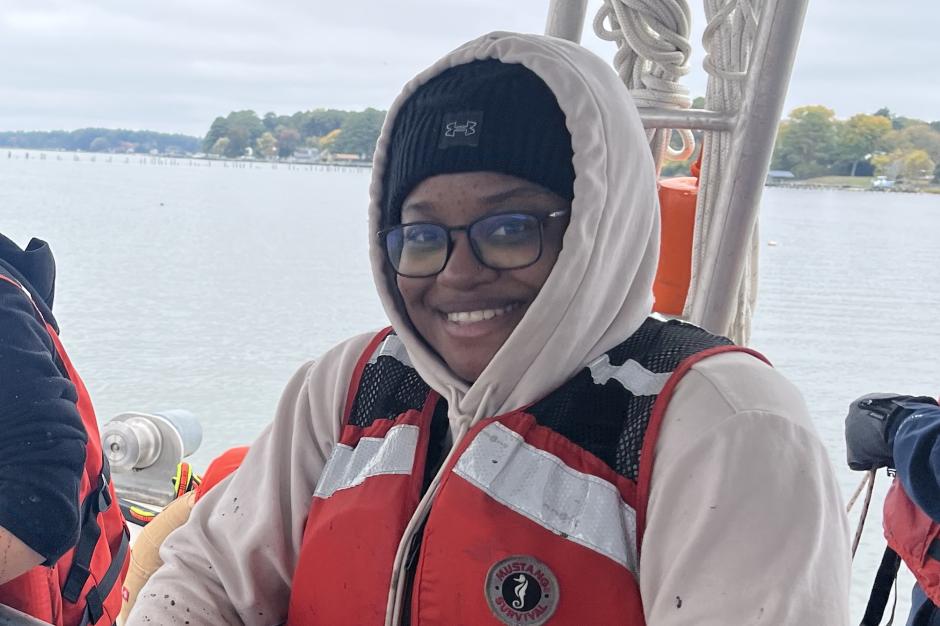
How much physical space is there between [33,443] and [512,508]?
0.94 meters

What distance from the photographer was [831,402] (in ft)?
20.0

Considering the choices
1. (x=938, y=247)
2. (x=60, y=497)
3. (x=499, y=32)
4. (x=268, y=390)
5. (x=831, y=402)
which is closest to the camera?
(x=499, y=32)

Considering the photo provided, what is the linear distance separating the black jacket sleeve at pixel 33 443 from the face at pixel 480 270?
80 centimetres

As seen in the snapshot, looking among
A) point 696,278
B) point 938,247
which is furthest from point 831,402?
point 938,247

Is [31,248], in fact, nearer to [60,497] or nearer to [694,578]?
[60,497]

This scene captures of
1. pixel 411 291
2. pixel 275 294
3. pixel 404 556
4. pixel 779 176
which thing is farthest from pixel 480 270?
pixel 275 294

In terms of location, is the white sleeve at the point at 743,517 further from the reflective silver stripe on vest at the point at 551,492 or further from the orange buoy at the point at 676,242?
the orange buoy at the point at 676,242

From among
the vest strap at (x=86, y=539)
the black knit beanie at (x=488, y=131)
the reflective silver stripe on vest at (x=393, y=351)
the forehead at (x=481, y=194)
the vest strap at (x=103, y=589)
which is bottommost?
the vest strap at (x=103, y=589)

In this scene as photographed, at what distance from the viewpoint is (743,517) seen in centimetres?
81

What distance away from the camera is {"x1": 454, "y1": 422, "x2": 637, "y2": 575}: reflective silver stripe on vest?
91cm

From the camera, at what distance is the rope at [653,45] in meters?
1.82

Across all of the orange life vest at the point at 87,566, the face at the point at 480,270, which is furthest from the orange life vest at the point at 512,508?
the orange life vest at the point at 87,566

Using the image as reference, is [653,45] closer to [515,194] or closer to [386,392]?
[515,194]

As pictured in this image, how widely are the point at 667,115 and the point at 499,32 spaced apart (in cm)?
77
